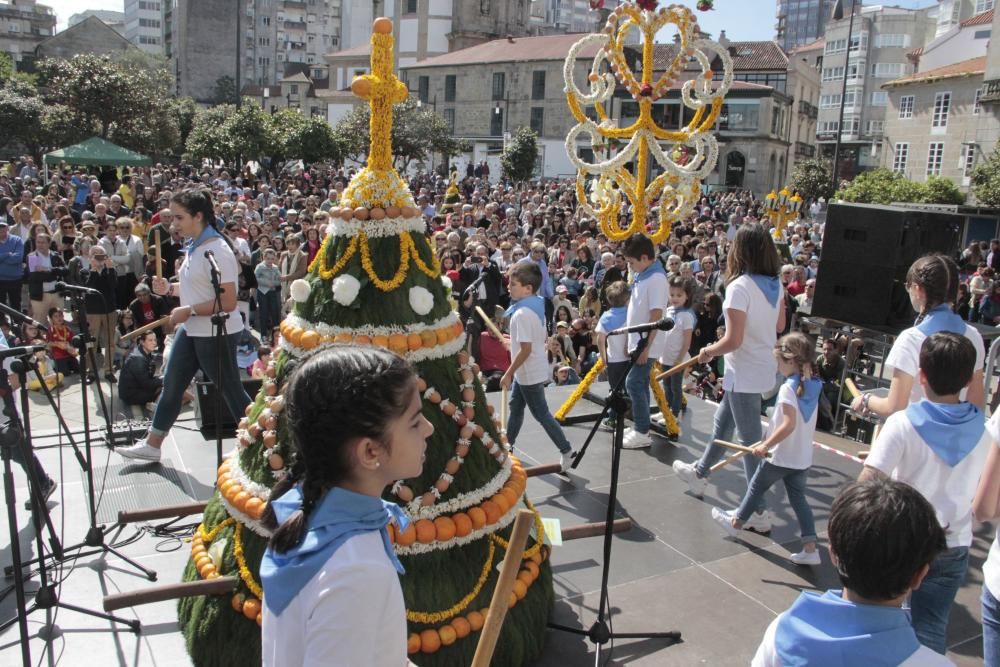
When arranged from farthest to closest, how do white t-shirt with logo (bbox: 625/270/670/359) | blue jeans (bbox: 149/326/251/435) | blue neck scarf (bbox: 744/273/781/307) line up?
1. white t-shirt with logo (bbox: 625/270/670/359)
2. blue jeans (bbox: 149/326/251/435)
3. blue neck scarf (bbox: 744/273/781/307)

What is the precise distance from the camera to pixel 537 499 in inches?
218

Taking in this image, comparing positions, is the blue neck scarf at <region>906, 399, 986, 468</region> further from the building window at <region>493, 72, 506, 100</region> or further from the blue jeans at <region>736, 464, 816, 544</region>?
the building window at <region>493, 72, 506, 100</region>

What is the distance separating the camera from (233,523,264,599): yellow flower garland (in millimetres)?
3195

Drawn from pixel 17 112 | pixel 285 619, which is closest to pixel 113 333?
pixel 285 619

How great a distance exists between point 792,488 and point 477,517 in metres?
2.36

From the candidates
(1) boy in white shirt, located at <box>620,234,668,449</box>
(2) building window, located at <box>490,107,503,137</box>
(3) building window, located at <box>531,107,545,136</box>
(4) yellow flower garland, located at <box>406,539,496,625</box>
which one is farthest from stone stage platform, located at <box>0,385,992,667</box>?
(2) building window, located at <box>490,107,503,137</box>

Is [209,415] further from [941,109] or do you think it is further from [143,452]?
[941,109]

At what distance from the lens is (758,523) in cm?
516

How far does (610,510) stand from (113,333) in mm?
7818

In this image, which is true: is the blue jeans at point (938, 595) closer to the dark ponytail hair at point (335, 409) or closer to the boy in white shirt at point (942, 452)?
the boy in white shirt at point (942, 452)

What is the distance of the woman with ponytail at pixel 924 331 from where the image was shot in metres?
3.81

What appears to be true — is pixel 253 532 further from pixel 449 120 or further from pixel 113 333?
pixel 449 120

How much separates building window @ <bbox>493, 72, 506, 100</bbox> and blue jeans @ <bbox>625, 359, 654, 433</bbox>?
166ft

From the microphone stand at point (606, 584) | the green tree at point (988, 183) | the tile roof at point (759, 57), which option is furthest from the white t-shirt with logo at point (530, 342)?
the tile roof at point (759, 57)
